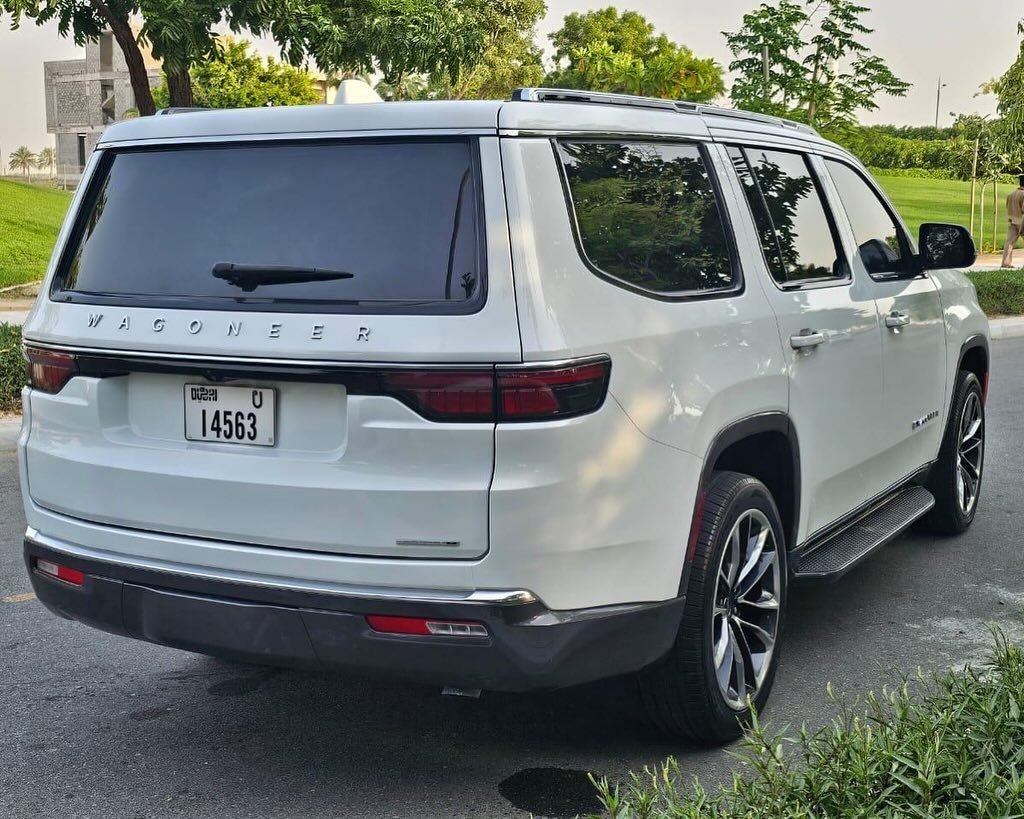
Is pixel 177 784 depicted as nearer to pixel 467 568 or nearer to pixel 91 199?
pixel 467 568

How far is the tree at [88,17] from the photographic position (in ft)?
47.5

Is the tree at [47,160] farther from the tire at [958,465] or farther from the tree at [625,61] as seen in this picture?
the tire at [958,465]

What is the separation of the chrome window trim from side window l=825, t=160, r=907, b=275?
2673 millimetres

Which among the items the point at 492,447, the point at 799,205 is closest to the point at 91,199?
the point at 492,447

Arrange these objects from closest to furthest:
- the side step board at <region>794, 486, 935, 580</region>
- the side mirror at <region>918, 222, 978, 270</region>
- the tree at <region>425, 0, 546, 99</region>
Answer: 1. the side step board at <region>794, 486, 935, 580</region>
2. the side mirror at <region>918, 222, 978, 270</region>
3. the tree at <region>425, 0, 546, 99</region>

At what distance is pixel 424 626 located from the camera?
10.8ft

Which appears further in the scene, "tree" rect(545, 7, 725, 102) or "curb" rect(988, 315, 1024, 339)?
"tree" rect(545, 7, 725, 102)

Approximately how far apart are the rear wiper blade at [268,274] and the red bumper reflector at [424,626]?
898 mm

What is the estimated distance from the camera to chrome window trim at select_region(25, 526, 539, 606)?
326 cm

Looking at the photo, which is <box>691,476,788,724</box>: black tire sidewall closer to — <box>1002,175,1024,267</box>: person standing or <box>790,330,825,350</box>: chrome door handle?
<box>790,330,825,350</box>: chrome door handle

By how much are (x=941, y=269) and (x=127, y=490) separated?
390cm

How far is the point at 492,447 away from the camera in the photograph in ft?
10.6

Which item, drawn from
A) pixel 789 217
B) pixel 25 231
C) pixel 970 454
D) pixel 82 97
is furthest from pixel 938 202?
pixel 82 97

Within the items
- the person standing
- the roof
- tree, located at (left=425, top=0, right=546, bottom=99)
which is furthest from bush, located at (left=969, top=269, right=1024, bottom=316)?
tree, located at (left=425, top=0, right=546, bottom=99)
